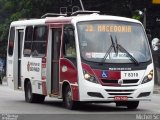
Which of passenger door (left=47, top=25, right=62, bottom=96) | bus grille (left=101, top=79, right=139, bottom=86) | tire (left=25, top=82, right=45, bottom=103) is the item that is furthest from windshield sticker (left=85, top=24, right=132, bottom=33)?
tire (left=25, top=82, right=45, bottom=103)

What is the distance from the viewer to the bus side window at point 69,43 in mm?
18656

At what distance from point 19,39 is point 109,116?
8.01 m

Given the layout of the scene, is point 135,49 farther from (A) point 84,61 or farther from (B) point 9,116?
(B) point 9,116

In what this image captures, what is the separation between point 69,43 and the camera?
62.2ft

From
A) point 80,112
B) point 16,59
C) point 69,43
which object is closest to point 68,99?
point 80,112

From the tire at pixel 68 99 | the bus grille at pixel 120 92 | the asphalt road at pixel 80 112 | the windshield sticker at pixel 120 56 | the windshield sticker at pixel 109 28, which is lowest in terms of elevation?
the asphalt road at pixel 80 112

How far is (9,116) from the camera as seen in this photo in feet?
53.1

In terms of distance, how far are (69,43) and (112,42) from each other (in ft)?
4.27

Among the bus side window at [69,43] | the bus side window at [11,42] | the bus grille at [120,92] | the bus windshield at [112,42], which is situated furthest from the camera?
the bus side window at [11,42]

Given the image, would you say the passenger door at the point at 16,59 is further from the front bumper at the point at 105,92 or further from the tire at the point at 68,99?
the front bumper at the point at 105,92

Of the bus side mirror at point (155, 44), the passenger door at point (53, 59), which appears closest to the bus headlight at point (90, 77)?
the passenger door at point (53, 59)

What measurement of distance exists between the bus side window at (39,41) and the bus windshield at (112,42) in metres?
2.38

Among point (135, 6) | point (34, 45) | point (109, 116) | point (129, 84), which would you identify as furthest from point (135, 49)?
point (135, 6)

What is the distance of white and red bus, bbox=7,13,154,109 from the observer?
17.9m
